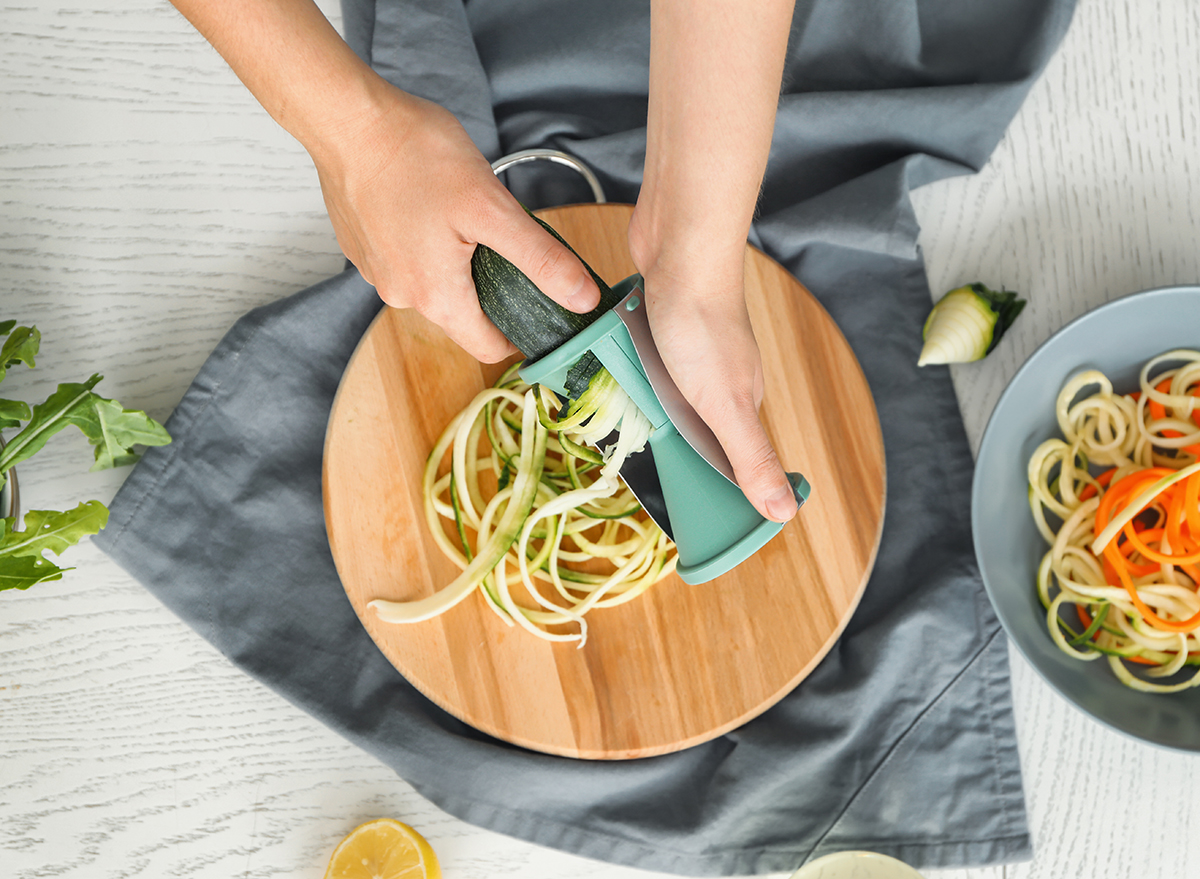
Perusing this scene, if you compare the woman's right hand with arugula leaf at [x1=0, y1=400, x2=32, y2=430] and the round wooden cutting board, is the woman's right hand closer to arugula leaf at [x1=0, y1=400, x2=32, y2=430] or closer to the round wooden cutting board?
the round wooden cutting board

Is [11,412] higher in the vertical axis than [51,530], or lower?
higher

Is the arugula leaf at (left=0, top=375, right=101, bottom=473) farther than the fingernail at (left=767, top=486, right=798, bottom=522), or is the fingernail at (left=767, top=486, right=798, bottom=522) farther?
the arugula leaf at (left=0, top=375, right=101, bottom=473)

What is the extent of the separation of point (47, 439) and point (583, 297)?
82 cm

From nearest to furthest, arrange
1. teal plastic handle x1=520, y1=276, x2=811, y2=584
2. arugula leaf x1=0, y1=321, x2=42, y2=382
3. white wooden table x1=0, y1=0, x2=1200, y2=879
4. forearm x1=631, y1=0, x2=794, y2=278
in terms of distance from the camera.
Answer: forearm x1=631, y1=0, x2=794, y2=278 → teal plastic handle x1=520, y1=276, x2=811, y2=584 → arugula leaf x1=0, y1=321, x2=42, y2=382 → white wooden table x1=0, y1=0, x2=1200, y2=879

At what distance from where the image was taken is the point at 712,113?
83 cm

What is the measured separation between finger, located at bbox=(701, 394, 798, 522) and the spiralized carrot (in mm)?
224

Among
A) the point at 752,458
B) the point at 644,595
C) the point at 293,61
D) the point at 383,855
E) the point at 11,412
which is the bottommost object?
the point at 383,855

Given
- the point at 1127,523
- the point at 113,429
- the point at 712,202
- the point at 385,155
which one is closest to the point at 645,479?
the point at 712,202

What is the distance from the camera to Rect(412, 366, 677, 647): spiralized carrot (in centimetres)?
123

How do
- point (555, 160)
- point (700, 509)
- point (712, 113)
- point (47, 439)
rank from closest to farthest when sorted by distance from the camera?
point (712, 113), point (700, 509), point (47, 439), point (555, 160)

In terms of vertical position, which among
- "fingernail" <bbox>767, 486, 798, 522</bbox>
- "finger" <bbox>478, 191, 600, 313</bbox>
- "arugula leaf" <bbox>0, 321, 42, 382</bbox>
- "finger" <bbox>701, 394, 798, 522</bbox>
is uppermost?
"arugula leaf" <bbox>0, 321, 42, 382</bbox>

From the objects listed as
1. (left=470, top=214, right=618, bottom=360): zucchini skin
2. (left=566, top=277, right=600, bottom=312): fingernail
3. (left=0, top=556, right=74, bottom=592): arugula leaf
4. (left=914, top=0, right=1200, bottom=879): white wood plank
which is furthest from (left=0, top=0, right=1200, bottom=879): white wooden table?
(left=566, top=277, right=600, bottom=312): fingernail

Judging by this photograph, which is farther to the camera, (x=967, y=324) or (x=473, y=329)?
(x=967, y=324)

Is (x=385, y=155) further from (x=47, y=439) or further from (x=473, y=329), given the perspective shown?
(x=47, y=439)
